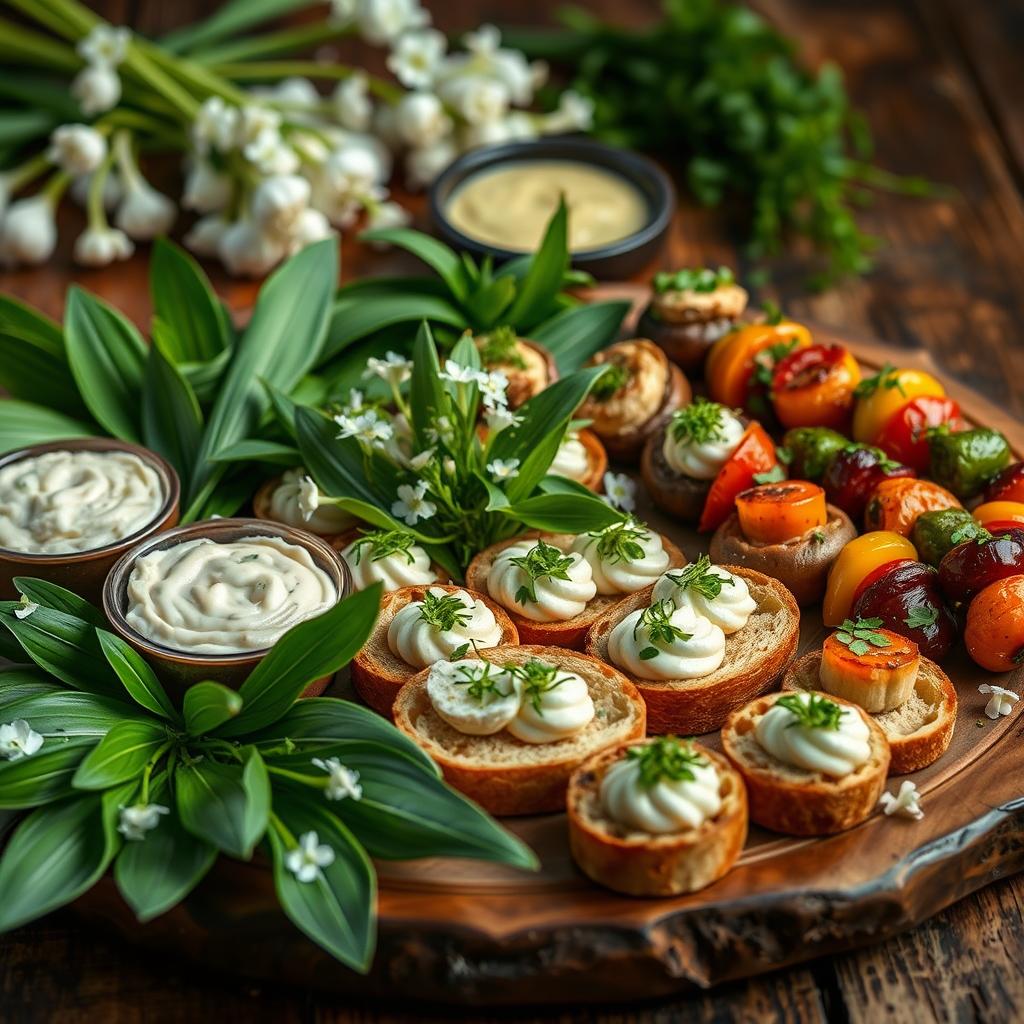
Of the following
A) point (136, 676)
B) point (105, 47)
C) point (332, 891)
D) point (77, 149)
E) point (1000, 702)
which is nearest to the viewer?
point (332, 891)

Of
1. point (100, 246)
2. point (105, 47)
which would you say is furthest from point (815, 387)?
point (105, 47)

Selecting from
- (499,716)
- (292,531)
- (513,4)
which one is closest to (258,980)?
(499,716)

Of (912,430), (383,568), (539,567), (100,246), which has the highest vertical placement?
(912,430)

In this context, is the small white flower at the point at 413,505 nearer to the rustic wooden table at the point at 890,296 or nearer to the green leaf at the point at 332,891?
the green leaf at the point at 332,891

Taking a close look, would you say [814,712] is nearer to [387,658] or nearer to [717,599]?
[717,599]

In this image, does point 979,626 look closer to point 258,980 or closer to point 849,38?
point 258,980

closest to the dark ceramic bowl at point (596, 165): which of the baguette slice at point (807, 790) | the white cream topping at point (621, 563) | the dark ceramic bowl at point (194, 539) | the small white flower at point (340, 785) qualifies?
the white cream topping at point (621, 563)

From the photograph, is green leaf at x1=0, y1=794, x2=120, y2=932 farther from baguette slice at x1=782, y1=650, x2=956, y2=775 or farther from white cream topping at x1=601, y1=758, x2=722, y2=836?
baguette slice at x1=782, y1=650, x2=956, y2=775
